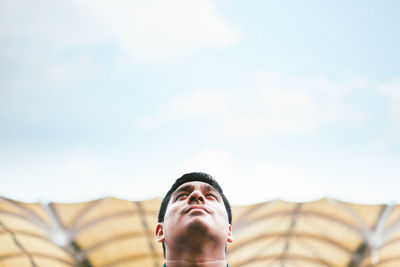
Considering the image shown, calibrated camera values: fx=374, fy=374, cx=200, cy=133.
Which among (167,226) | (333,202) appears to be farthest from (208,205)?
(333,202)

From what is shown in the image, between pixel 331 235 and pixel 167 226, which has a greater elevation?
pixel 331 235

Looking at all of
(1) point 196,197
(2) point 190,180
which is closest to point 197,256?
(1) point 196,197

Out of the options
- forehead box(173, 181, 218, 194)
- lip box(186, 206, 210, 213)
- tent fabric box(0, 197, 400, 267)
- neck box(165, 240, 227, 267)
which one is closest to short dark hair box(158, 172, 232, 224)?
forehead box(173, 181, 218, 194)

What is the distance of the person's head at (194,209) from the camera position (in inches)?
110

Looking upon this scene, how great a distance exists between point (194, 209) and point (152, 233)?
20722 millimetres

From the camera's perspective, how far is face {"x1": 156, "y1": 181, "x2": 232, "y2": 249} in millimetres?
2758

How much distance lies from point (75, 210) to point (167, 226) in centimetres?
1875

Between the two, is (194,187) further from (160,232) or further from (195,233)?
(195,233)

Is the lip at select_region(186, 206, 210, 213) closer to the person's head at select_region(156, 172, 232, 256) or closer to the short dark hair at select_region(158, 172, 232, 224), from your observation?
the person's head at select_region(156, 172, 232, 256)

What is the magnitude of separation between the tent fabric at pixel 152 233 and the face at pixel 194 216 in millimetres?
16634

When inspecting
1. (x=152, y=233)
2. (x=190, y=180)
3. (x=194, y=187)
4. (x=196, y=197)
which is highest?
(x=152, y=233)

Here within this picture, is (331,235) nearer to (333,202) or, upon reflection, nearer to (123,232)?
(333,202)

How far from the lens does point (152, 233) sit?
22656mm

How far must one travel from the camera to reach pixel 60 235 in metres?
20.9
